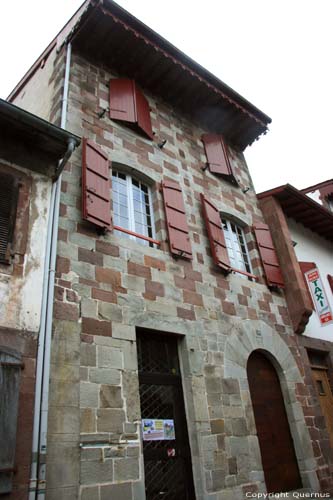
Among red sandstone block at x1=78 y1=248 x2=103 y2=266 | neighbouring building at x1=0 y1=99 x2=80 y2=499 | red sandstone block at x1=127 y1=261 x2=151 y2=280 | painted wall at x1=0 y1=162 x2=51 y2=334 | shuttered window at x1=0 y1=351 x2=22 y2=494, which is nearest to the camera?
shuttered window at x1=0 y1=351 x2=22 y2=494

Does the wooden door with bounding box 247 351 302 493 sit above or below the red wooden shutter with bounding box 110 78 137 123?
below

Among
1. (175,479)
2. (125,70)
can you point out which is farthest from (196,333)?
(125,70)

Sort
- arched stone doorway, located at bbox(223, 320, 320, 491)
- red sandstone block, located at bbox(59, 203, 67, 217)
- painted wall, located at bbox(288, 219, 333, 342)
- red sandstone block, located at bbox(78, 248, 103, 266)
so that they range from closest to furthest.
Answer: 1. red sandstone block, located at bbox(78, 248, 103, 266)
2. red sandstone block, located at bbox(59, 203, 67, 217)
3. arched stone doorway, located at bbox(223, 320, 320, 491)
4. painted wall, located at bbox(288, 219, 333, 342)

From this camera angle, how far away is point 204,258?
682 cm

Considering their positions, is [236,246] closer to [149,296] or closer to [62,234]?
[149,296]

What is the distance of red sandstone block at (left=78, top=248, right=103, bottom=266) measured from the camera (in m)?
5.19

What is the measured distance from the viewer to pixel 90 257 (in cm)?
526

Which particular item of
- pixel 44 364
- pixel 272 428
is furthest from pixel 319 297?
pixel 44 364

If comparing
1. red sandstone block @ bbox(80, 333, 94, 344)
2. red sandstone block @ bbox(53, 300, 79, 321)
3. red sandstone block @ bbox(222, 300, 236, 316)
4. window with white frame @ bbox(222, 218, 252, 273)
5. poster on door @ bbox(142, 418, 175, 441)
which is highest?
window with white frame @ bbox(222, 218, 252, 273)

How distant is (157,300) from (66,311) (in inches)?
56.9

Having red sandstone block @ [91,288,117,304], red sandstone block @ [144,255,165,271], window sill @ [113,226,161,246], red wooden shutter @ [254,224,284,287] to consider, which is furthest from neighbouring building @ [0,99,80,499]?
red wooden shutter @ [254,224,284,287]

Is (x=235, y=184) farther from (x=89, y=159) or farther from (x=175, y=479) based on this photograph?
(x=175, y=479)

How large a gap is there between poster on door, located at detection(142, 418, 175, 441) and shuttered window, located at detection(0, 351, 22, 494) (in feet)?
5.75

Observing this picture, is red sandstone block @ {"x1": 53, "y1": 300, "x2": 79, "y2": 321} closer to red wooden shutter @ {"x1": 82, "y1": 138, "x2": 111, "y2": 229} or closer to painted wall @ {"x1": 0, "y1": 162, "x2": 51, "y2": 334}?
painted wall @ {"x1": 0, "y1": 162, "x2": 51, "y2": 334}
